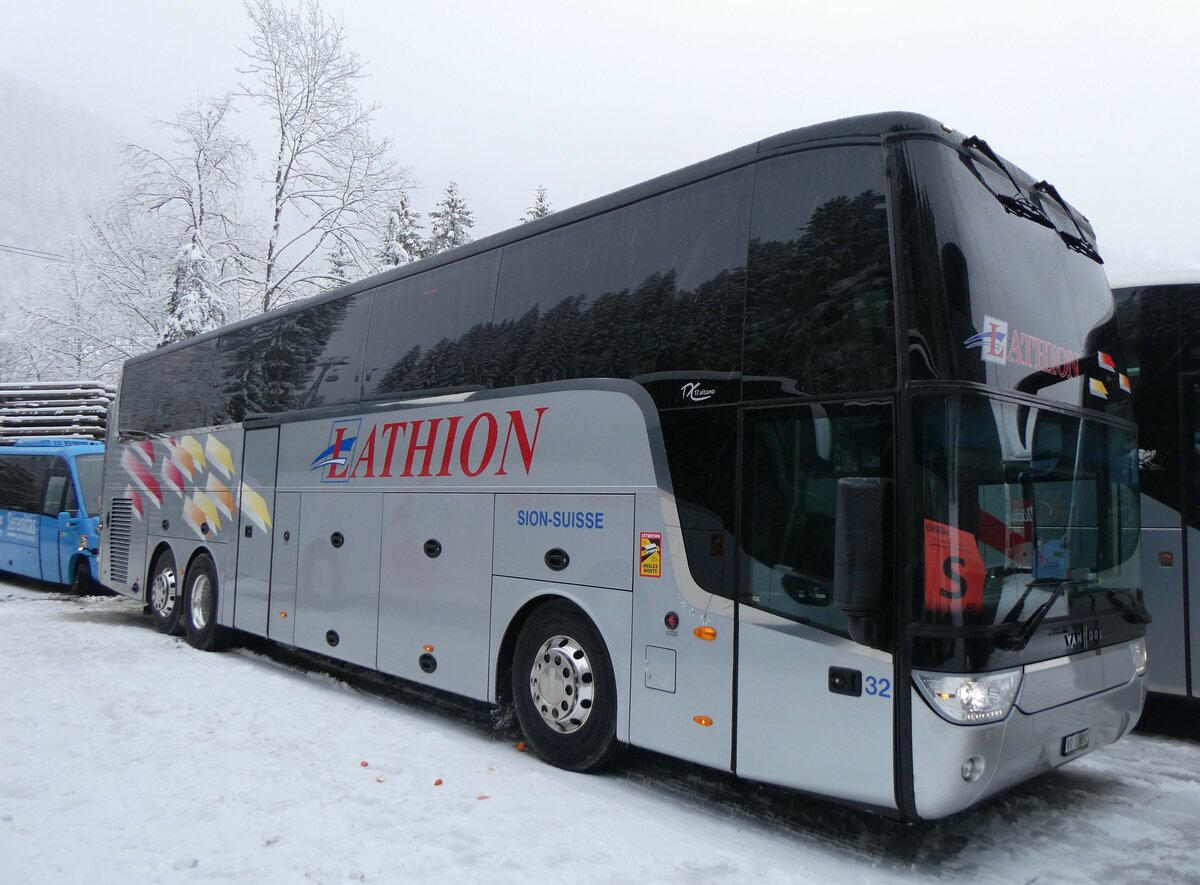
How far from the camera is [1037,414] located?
15.6ft

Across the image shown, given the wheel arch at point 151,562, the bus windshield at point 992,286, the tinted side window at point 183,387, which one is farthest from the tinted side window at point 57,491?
the bus windshield at point 992,286

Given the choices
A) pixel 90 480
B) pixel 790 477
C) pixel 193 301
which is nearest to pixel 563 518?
pixel 790 477

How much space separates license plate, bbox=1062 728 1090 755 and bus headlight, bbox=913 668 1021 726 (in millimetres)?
808

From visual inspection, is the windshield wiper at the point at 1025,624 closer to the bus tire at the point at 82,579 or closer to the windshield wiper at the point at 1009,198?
the windshield wiper at the point at 1009,198

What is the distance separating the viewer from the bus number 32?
14.1 ft

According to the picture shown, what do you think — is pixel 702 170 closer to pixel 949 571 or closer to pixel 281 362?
pixel 949 571

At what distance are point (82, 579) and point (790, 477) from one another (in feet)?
52.6

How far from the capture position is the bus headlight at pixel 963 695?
13.6 feet

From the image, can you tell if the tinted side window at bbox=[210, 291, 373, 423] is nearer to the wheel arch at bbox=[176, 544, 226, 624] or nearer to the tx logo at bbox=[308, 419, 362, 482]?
the tx logo at bbox=[308, 419, 362, 482]

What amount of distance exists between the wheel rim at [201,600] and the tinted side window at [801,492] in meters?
8.17

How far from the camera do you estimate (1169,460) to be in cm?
736

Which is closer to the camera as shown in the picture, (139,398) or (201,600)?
(201,600)

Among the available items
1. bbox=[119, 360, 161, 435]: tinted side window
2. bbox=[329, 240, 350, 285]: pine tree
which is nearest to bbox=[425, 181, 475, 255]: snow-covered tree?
bbox=[329, 240, 350, 285]: pine tree

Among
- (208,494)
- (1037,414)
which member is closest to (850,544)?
(1037,414)
